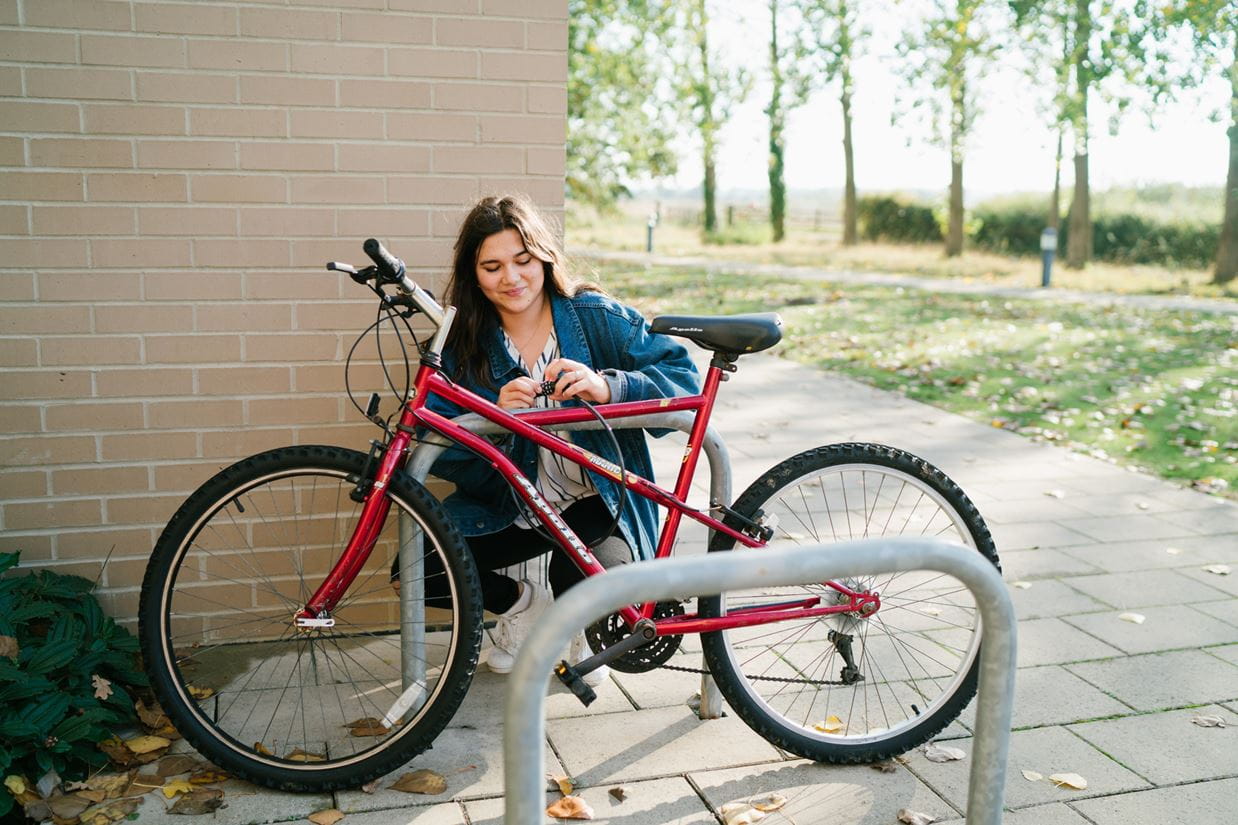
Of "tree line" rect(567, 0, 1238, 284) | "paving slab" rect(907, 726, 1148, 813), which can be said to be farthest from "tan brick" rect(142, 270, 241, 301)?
"tree line" rect(567, 0, 1238, 284)

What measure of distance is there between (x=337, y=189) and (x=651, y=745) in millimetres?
1931

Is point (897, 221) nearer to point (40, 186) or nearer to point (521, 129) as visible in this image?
point (521, 129)

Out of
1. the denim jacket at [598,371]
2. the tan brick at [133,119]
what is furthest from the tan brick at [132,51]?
the denim jacket at [598,371]

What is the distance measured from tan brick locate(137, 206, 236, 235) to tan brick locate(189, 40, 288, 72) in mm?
427

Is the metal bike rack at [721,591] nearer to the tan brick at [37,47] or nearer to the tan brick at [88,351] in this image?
the tan brick at [88,351]

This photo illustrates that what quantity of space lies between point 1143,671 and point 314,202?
9.88 ft

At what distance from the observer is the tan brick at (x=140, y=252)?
11.8 ft

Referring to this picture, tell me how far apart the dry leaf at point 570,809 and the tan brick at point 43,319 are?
2013 mm

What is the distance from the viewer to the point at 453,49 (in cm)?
372

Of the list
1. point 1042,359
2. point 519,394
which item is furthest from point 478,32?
point 1042,359

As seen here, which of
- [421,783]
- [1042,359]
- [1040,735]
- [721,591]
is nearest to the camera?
[721,591]

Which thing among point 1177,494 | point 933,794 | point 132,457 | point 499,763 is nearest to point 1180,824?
point 933,794

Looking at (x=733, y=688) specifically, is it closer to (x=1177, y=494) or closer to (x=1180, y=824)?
(x=1180, y=824)

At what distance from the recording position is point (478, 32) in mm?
3732
